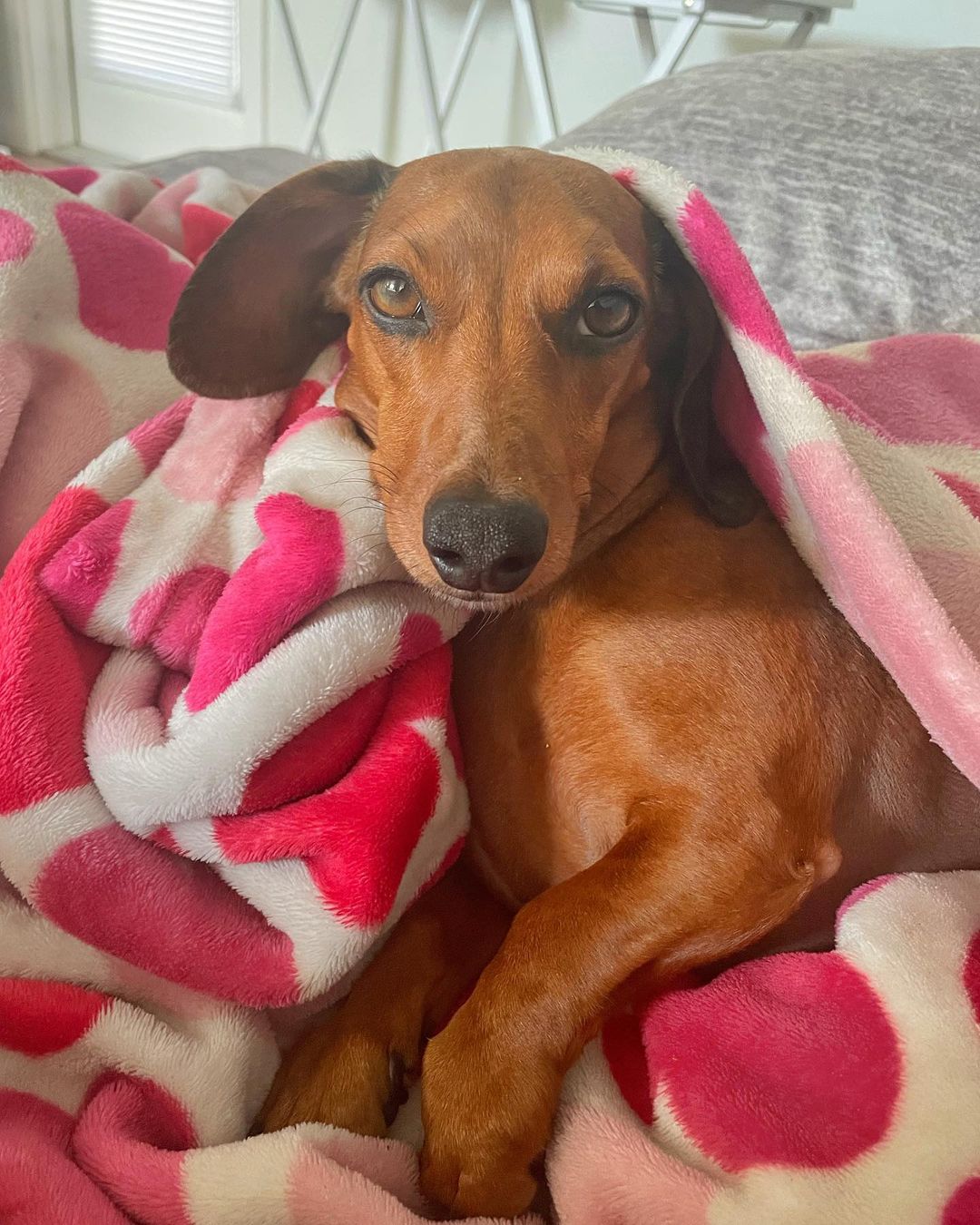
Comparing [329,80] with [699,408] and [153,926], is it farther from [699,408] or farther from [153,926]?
[153,926]

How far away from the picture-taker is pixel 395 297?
1.07 meters

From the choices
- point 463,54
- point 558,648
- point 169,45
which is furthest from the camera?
point 169,45

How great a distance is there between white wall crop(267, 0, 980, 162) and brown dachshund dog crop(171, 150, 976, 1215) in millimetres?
2138

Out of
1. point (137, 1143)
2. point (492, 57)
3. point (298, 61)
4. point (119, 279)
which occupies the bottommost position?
point (137, 1143)

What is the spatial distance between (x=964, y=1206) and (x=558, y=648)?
580mm

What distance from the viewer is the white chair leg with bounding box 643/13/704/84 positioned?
8.45 feet

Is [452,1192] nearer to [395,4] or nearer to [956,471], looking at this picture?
[956,471]

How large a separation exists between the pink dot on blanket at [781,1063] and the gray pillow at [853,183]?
109 centimetres

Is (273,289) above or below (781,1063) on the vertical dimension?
above

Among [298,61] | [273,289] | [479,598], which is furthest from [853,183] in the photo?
[298,61]

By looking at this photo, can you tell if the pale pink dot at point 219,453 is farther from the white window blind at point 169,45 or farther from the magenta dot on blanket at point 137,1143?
the white window blind at point 169,45

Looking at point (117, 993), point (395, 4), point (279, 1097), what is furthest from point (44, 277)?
point (395, 4)

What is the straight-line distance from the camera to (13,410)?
1.05 m

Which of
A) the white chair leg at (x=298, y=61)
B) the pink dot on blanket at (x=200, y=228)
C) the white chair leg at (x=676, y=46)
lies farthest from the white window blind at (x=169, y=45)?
the pink dot on blanket at (x=200, y=228)
